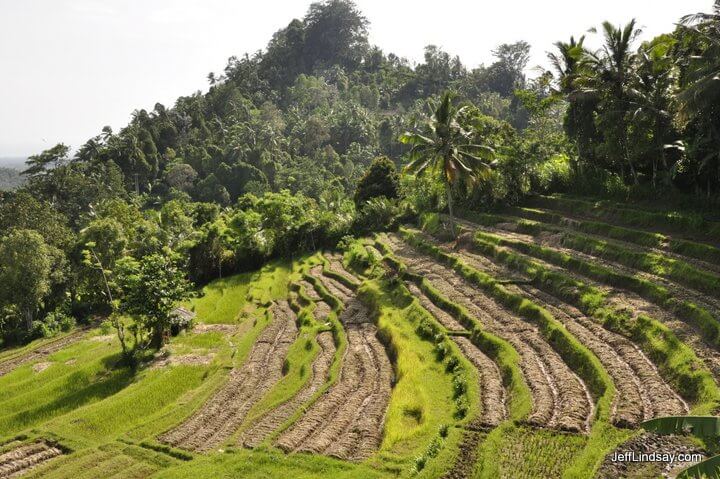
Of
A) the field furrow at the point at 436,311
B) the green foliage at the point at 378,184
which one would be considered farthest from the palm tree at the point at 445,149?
the green foliage at the point at 378,184

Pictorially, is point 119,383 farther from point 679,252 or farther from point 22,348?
point 679,252

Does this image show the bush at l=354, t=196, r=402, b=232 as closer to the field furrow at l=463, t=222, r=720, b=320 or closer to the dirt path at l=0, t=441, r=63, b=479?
the field furrow at l=463, t=222, r=720, b=320

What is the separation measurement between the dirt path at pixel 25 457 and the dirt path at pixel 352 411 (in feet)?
27.6

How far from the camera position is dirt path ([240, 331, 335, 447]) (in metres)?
16.7

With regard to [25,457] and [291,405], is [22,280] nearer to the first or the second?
[25,457]

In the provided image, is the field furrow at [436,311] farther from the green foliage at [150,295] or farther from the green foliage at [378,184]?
the green foliage at [378,184]

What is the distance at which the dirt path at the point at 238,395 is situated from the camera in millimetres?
17797

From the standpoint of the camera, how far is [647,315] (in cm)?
1794

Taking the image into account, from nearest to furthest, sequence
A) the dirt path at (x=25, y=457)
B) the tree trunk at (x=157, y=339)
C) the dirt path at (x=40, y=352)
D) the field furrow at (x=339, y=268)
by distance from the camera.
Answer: the dirt path at (x=25, y=457), the tree trunk at (x=157, y=339), the dirt path at (x=40, y=352), the field furrow at (x=339, y=268)

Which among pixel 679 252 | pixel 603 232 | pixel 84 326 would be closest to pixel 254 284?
pixel 84 326

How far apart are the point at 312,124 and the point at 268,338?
7053 cm

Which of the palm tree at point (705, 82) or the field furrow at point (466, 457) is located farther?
the palm tree at point (705, 82)

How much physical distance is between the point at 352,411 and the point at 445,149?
62.5 feet

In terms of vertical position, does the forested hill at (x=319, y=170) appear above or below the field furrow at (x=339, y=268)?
above
